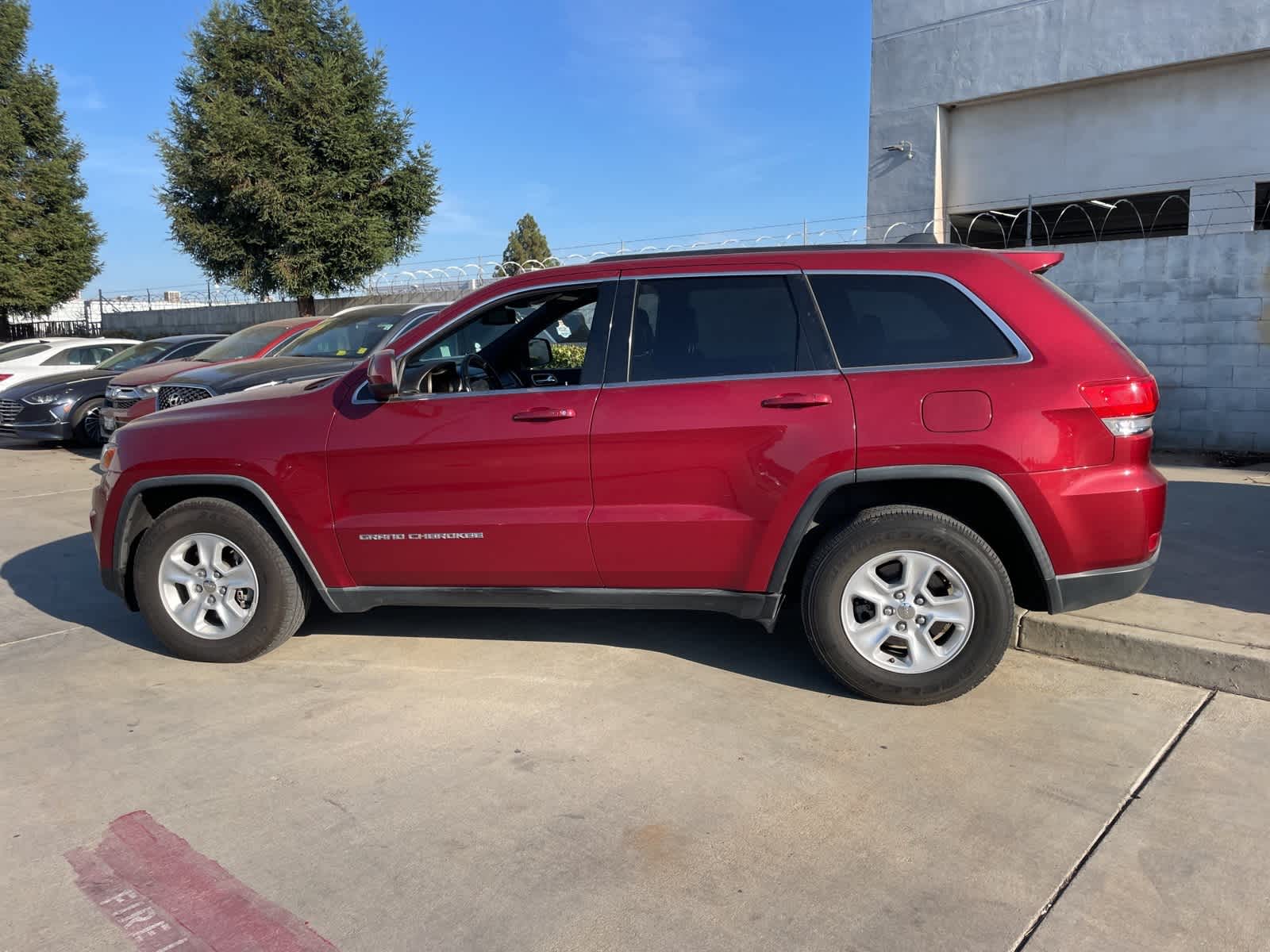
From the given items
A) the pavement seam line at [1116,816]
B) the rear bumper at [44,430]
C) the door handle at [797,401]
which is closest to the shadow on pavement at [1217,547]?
the pavement seam line at [1116,816]

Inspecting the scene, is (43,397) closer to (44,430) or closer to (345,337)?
(44,430)

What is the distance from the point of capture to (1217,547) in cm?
590

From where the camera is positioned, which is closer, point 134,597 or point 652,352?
point 652,352

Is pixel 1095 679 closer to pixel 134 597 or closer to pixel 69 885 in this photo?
pixel 69 885

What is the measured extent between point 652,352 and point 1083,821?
7.90 ft

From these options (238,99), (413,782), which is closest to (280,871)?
(413,782)

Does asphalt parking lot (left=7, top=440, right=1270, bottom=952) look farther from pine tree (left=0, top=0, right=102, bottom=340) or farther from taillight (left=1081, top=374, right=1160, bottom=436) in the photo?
pine tree (left=0, top=0, right=102, bottom=340)

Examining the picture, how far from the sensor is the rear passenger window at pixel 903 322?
394cm

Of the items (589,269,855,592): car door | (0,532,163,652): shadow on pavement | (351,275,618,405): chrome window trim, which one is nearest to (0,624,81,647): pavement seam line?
(0,532,163,652): shadow on pavement

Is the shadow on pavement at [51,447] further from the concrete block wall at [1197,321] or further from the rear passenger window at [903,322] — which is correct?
the concrete block wall at [1197,321]

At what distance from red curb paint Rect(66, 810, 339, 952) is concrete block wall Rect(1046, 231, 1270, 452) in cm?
904

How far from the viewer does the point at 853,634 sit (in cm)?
402

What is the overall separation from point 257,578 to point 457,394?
134 centimetres

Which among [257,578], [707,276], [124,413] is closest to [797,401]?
[707,276]
